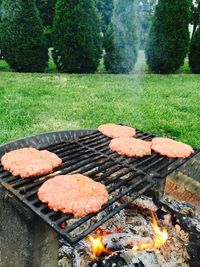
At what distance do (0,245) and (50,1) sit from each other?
52.0 ft

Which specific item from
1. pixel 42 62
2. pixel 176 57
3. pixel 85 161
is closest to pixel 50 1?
pixel 42 62

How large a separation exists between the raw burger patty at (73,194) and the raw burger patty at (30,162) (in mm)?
122

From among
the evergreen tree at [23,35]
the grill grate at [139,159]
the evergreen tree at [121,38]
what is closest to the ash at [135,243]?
the grill grate at [139,159]

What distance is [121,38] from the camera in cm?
1192

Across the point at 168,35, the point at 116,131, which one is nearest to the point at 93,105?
the point at 116,131

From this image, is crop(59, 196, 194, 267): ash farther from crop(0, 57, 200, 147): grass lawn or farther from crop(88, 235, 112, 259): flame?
crop(0, 57, 200, 147): grass lawn

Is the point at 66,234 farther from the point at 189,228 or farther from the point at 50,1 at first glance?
the point at 50,1

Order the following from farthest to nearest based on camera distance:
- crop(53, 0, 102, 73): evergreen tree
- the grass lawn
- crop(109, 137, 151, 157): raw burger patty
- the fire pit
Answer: crop(53, 0, 102, 73): evergreen tree
the grass lawn
crop(109, 137, 151, 157): raw burger patty
the fire pit

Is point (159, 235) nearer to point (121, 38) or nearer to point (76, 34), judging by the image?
point (76, 34)

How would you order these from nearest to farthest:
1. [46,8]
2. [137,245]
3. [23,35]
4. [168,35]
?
[137,245], [23,35], [168,35], [46,8]

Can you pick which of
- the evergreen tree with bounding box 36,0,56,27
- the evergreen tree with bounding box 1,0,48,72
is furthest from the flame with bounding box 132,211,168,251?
the evergreen tree with bounding box 36,0,56,27

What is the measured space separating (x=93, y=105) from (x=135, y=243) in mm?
4524

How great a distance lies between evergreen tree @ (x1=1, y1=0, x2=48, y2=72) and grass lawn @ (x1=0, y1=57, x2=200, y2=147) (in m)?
1.40

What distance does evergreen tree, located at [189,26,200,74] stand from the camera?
12.3 m
